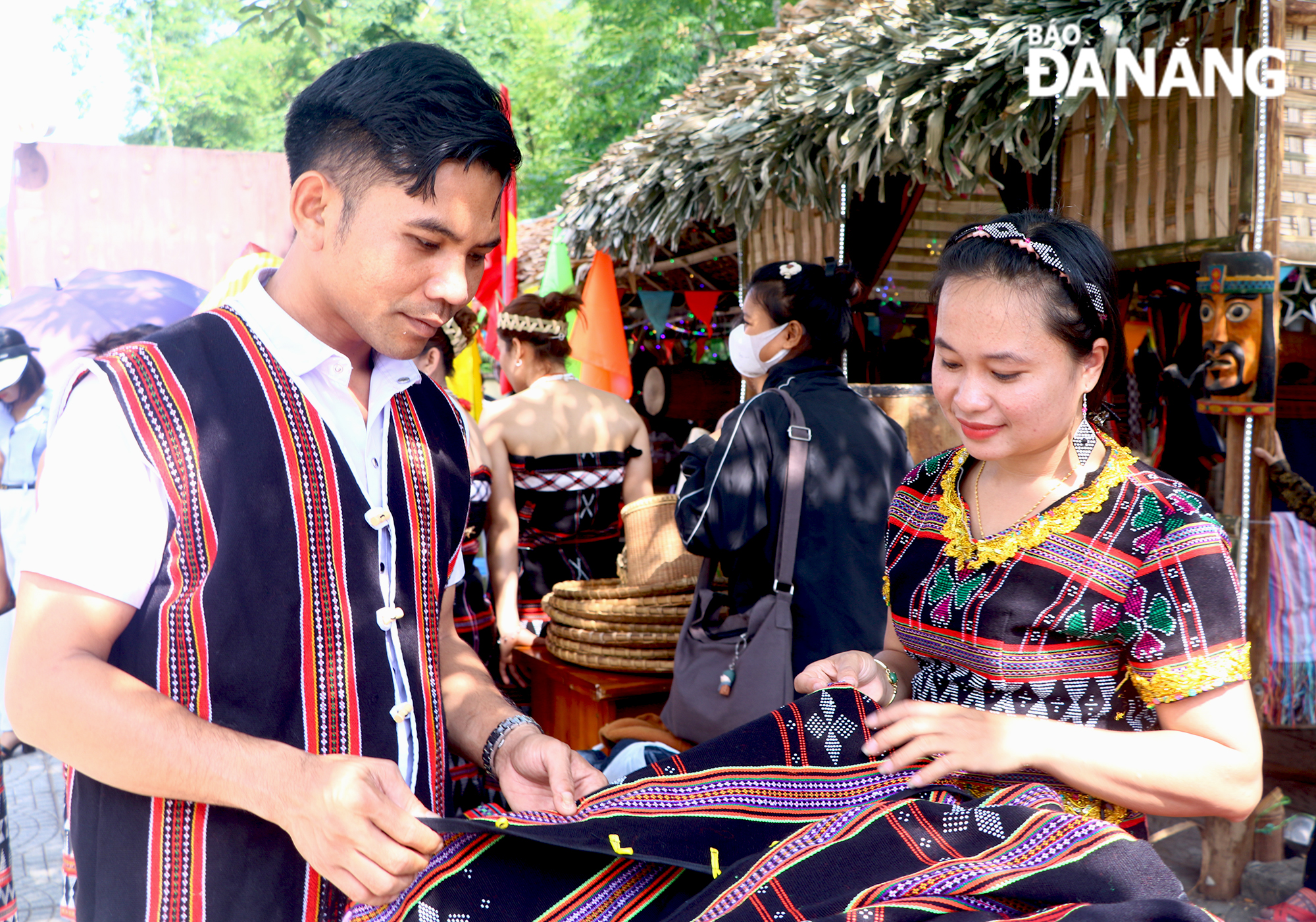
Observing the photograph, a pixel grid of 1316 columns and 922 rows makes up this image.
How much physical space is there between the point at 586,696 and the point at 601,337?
3.29 meters

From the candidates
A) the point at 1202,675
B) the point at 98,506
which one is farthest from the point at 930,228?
the point at 98,506

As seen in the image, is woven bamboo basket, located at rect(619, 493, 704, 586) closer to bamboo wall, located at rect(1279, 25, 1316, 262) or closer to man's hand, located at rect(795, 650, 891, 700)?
man's hand, located at rect(795, 650, 891, 700)

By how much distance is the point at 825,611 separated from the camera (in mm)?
2961

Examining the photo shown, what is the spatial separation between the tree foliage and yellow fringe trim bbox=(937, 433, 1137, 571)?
506 centimetres

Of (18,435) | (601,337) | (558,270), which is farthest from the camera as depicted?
(558,270)

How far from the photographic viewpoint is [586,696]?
381 cm

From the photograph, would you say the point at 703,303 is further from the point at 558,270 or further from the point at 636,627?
the point at 636,627

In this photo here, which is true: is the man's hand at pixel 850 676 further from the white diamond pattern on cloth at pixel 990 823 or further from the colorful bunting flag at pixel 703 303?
the colorful bunting flag at pixel 703 303

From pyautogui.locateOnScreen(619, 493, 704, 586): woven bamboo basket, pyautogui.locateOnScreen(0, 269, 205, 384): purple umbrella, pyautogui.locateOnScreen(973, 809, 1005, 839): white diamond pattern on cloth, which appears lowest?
pyautogui.locateOnScreen(619, 493, 704, 586): woven bamboo basket

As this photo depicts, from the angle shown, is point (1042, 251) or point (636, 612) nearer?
point (1042, 251)

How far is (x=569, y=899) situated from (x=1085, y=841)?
24.8 inches

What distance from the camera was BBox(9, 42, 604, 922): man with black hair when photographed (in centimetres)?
105

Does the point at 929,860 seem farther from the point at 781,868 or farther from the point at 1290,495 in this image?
the point at 1290,495

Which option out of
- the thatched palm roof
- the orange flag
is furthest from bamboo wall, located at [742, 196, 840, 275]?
the orange flag
